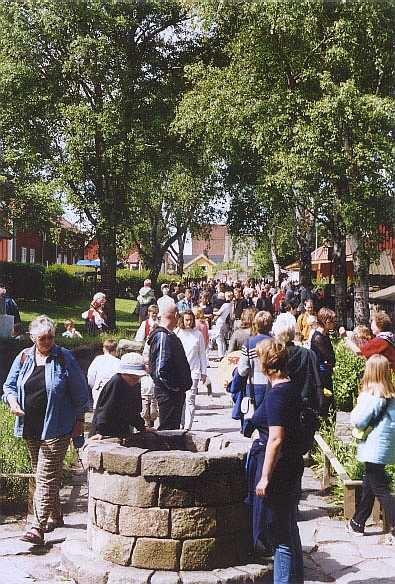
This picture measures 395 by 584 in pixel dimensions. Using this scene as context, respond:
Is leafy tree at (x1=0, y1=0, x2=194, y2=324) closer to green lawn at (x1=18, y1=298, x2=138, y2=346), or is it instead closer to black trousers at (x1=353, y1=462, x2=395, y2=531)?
green lawn at (x1=18, y1=298, x2=138, y2=346)

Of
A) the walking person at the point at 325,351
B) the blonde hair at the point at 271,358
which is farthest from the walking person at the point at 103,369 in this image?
the blonde hair at the point at 271,358

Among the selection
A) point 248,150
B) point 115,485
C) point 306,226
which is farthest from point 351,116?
point 306,226

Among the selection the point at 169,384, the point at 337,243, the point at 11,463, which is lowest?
the point at 11,463

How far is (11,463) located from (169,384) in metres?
1.73

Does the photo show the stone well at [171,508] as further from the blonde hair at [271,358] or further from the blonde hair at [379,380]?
the blonde hair at [379,380]

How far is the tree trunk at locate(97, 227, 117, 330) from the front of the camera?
2409cm

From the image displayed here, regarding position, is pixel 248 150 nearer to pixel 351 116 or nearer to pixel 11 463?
pixel 351 116

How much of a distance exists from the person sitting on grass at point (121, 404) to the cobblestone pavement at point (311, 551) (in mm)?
883

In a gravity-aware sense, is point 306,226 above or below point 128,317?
above

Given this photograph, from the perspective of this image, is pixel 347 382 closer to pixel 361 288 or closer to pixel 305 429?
pixel 305 429

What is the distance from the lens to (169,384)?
796 centimetres

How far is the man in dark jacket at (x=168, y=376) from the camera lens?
26.1 feet

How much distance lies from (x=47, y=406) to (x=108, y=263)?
1865 centimetres

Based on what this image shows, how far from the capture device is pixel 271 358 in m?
4.97
